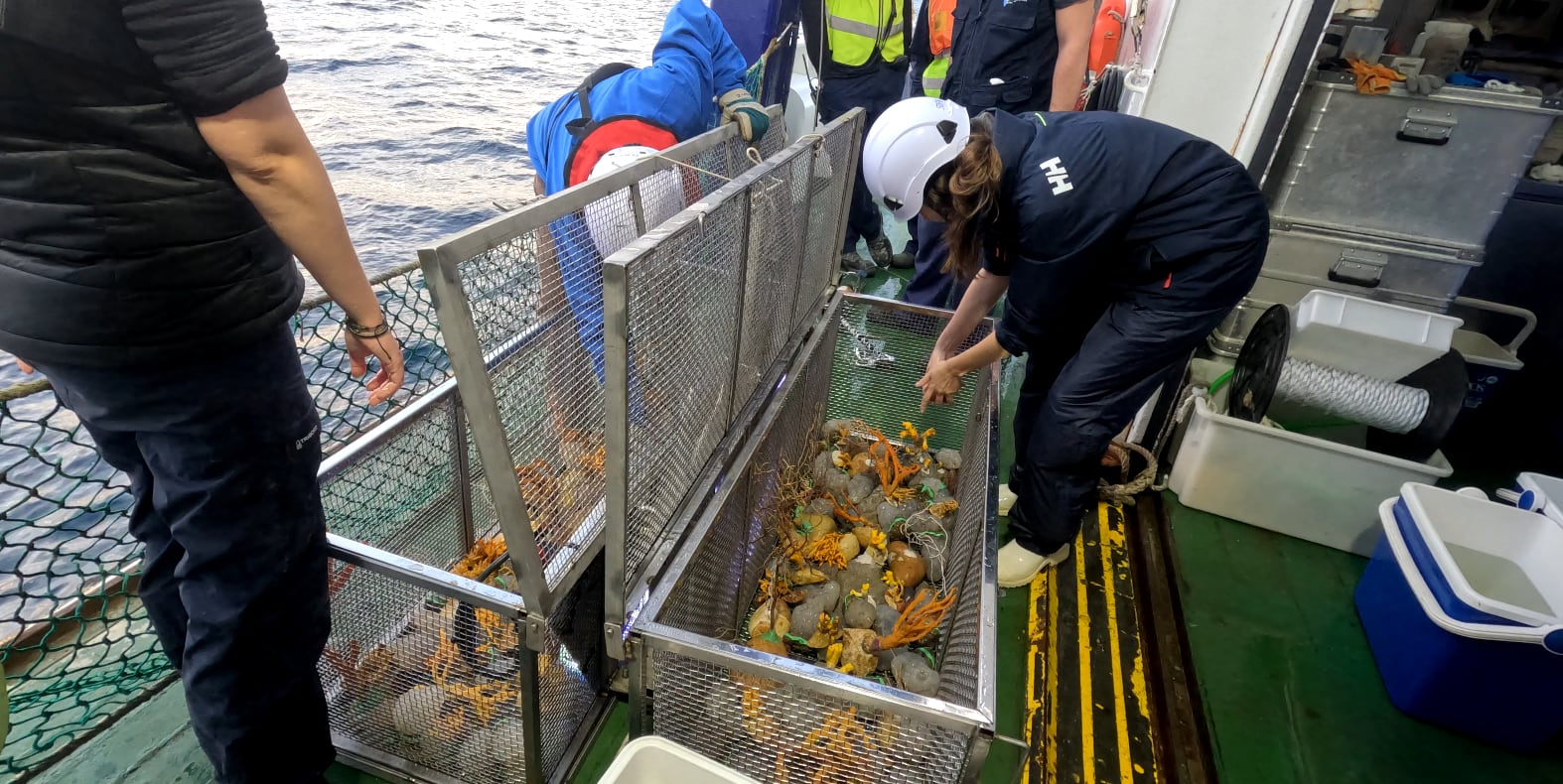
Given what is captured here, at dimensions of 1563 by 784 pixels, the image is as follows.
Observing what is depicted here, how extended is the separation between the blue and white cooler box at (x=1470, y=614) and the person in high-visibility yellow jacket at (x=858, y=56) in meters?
2.87

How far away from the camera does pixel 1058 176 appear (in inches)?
74.4

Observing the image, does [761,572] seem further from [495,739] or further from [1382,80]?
[1382,80]

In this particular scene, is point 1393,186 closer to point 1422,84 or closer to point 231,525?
point 1422,84

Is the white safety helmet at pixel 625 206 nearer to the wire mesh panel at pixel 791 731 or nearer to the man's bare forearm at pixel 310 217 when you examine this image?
the man's bare forearm at pixel 310 217

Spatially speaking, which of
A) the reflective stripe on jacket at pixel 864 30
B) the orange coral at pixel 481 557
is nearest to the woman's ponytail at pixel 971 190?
the orange coral at pixel 481 557

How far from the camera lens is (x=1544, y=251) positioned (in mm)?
3598

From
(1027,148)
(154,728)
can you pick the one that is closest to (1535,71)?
(1027,148)

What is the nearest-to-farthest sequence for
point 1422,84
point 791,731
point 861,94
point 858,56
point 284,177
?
point 284,177 < point 791,731 < point 1422,84 < point 858,56 < point 861,94

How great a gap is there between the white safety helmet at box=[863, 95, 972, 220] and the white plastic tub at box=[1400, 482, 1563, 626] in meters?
1.82

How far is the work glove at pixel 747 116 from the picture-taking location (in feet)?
7.27

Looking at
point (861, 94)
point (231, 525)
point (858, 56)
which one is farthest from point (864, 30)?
point (231, 525)

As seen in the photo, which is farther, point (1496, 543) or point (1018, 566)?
point (1018, 566)

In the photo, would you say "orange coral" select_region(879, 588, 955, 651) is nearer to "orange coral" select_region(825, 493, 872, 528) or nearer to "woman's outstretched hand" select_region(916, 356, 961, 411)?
"orange coral" select_region(825, 493, 872, 528)

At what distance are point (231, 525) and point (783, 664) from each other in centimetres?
99
